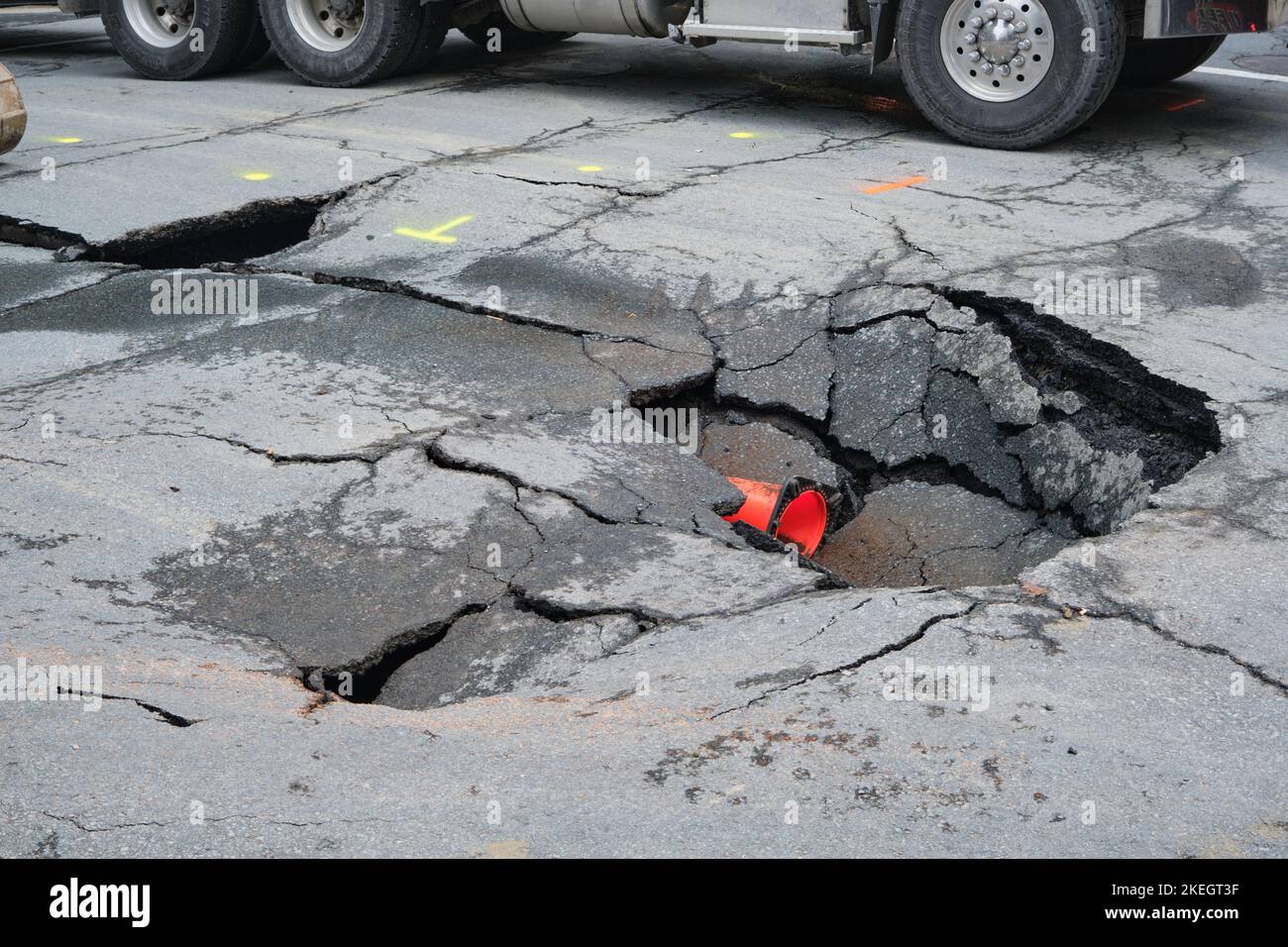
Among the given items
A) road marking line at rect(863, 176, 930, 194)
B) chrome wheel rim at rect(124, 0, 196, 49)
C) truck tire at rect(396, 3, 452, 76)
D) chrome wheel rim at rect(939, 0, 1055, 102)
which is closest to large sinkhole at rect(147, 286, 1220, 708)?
road marking line at rect(863, 176, 930, 194)

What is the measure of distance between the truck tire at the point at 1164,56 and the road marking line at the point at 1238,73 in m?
0.65

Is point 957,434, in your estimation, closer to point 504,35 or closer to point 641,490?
point 641,490

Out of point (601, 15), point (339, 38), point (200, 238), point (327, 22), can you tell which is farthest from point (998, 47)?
point (327, 22)

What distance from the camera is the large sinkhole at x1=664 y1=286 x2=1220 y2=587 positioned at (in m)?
4.43

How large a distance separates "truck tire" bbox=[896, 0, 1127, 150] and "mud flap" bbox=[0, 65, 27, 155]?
514 centimetres

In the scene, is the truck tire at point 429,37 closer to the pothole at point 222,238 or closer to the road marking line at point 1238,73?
the pothole at point 222,238

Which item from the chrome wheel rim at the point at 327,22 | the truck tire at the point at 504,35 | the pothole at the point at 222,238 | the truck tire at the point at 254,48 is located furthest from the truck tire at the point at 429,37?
the pothole at the point at 222,238

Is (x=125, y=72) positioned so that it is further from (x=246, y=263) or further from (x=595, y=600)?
(x=595, y=600)

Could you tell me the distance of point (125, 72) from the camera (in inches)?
400

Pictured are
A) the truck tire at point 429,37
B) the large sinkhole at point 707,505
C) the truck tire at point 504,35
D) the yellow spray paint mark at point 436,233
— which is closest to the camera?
the large sinkhole at point 707,505

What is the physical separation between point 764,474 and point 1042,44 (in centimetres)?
371

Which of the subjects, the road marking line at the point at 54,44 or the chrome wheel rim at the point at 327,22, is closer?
the chrome wheel rim at the point at 327,22

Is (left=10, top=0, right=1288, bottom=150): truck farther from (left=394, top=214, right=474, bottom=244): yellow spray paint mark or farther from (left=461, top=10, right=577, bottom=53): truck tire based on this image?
(left=394, top=214, right=474, bottom=244): yellow spray paint mark

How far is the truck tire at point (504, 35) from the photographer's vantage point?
411 inches
